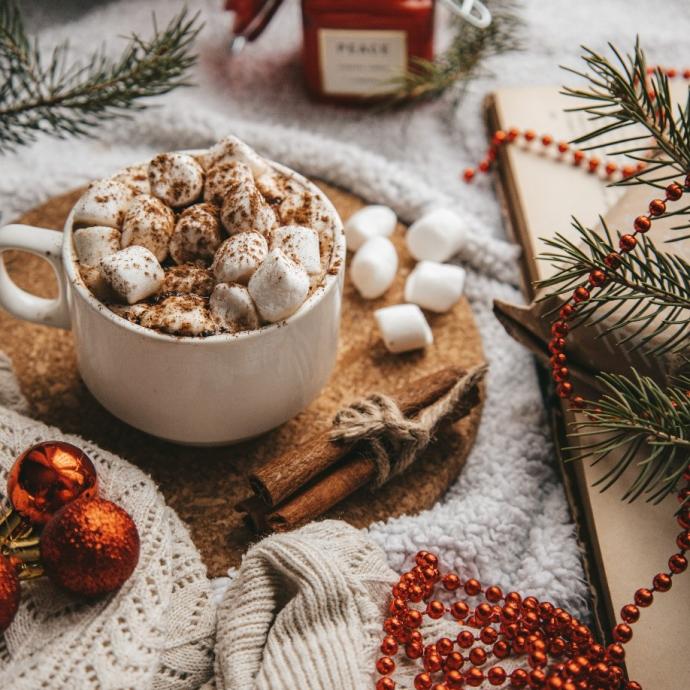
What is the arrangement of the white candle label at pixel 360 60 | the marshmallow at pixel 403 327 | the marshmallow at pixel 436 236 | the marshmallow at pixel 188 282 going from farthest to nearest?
1. the white candle label at pixel 360 60
2. the marshmallow at pixel 436 236
3. the marshmallow at pixel 403 327
4. the marshmallow at pixel 188 282

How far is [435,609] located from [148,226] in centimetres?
45

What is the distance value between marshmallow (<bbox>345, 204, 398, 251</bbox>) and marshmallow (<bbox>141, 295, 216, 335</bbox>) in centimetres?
39

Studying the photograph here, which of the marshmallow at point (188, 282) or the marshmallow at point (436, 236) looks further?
the marshmallow at point (436, 236)

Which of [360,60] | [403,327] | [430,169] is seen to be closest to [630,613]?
[403,327]

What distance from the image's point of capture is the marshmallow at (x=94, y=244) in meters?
0.79

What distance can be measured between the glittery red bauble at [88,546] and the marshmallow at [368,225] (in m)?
0.53

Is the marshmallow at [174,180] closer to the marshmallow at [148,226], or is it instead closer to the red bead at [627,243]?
the marshmallow at [148,226]

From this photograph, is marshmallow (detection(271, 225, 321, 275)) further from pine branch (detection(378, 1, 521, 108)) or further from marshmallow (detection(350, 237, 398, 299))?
pine branch (detection(378, 1, 521, 108))

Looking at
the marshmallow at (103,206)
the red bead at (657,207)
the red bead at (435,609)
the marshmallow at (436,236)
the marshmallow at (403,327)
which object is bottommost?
the red bead at (435,609)

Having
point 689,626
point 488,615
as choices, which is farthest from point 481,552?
point 689,626

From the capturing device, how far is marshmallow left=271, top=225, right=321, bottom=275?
0.79m

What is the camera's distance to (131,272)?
0.75 meters

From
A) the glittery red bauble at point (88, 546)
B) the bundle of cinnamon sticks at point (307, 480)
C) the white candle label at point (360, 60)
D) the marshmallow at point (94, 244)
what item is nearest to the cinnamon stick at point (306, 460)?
the bundle of cinnamon sticks at point (307, 480)

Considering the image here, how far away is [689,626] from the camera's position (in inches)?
30.6
